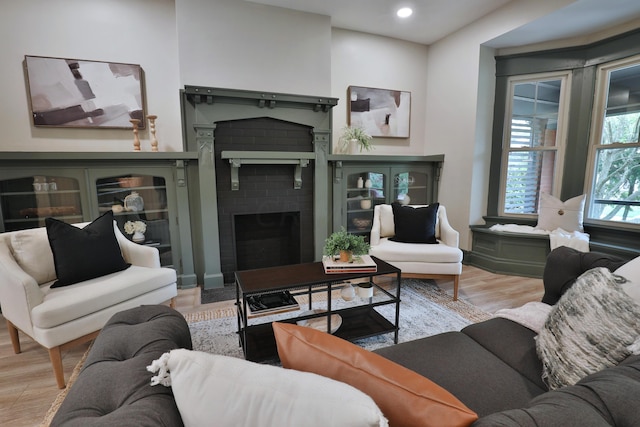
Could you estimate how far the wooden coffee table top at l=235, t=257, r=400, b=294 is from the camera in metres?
1.93

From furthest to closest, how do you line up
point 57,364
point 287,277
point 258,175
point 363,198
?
point 363,198 < point 258,175 < point 287,277 < point 57,364

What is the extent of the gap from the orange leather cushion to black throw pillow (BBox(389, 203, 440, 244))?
8.50 feet

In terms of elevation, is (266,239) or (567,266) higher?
(567,266)

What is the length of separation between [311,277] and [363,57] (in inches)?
127

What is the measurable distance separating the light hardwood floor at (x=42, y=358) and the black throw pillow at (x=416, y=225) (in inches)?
23.5

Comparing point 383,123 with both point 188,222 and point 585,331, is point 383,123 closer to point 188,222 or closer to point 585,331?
point 188,222

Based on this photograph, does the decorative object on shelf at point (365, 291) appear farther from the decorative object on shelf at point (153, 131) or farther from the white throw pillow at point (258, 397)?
the decorative object on shelf at point (153, 131)

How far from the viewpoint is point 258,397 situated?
24.2 inches

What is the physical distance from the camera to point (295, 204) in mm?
3680

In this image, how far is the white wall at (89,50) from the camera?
2.86 metres

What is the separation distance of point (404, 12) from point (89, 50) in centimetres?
333

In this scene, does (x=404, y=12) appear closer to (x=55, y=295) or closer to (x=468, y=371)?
(x=468, y=371)

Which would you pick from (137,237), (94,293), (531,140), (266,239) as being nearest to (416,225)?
(266,239)

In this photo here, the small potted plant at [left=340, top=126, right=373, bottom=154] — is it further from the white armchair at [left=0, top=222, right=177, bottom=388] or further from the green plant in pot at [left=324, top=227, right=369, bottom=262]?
the white armchair at [left=0, top=222, right=177, bottom=388]
